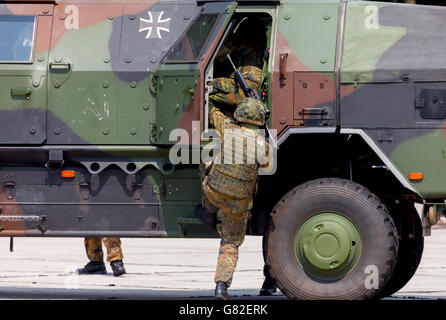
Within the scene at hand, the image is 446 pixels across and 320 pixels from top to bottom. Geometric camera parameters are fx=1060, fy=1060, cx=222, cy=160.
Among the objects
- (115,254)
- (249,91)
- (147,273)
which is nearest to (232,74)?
(249,91)

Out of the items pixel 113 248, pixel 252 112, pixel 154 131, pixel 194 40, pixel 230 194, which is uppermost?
pixel 194 40

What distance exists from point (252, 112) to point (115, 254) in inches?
161

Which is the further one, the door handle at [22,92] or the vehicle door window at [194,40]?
the door handle at [22,92]

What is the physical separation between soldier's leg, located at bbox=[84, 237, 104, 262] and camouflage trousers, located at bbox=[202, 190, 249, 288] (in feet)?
11.6

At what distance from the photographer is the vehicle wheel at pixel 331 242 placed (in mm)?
8266

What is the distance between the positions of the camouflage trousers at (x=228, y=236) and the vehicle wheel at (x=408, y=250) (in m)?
1.74

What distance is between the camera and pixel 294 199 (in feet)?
27.6

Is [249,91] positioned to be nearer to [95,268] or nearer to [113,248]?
[113,248]

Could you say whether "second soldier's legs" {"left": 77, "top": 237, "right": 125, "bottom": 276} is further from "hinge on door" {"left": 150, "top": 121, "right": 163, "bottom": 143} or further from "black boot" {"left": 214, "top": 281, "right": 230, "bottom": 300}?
"black boot" {"left": 214, "top": 281, "right": 230, "bottom": 300}

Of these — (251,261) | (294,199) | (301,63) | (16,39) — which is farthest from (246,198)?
(251,261)

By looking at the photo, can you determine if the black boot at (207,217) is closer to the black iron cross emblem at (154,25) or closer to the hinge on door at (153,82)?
the hinge on door at (153,82)

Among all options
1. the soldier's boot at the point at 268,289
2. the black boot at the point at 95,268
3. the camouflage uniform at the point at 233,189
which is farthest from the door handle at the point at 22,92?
the black boot at the point at 95,268

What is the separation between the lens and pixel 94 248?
11.9 metres

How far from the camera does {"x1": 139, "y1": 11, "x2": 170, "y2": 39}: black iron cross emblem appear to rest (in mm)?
8906
